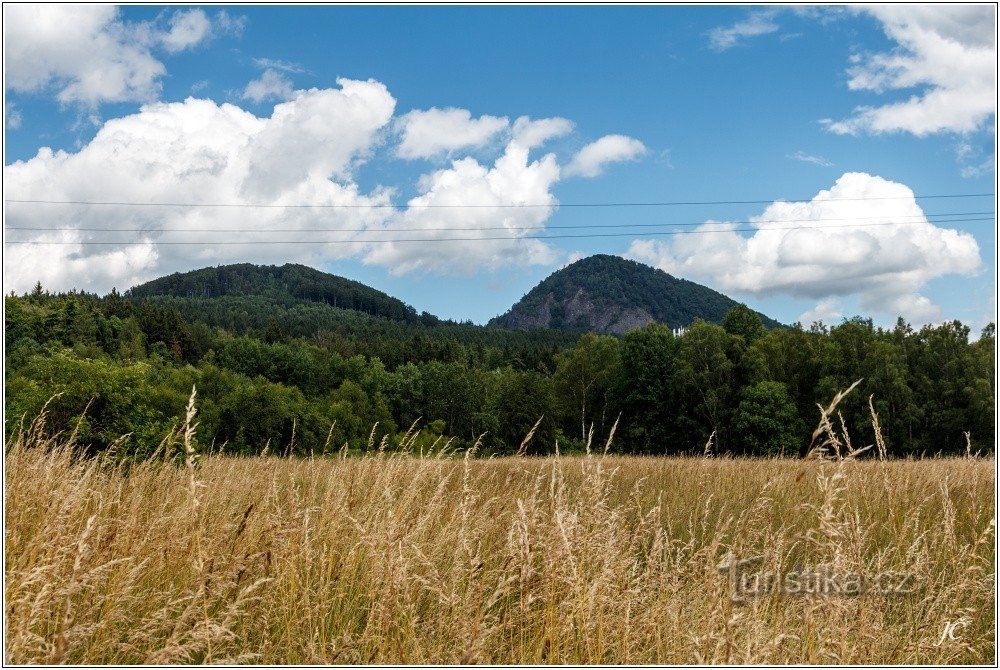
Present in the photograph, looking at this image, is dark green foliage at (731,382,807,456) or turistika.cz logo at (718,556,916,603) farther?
dark green foliage at (731,382,807,456)

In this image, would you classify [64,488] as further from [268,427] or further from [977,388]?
[268,427]

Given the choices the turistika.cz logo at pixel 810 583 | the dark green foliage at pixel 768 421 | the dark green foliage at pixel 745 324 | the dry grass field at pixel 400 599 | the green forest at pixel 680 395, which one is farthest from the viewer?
the dark green foliage at pixel 745 324

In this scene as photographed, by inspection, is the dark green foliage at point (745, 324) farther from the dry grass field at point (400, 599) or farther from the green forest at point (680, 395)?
the dry grass field at point (400, 599)

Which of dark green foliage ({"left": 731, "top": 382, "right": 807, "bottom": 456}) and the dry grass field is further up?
the dry grass field

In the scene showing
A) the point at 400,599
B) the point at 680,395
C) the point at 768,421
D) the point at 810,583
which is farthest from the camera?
A: the point at 680,395

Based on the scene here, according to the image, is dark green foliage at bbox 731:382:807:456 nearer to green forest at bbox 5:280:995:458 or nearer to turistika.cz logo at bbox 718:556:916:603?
green forest at bbox 5:280:995:458

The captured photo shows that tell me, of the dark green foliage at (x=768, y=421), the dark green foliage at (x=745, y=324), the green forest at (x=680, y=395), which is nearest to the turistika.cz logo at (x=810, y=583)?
the green forest at (x=680, y=395)

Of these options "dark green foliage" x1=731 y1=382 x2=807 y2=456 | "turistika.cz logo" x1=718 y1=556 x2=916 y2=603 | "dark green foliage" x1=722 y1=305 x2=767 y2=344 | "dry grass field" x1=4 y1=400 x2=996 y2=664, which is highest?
"dark green foliage" x1=722 y1=305 x2=767 y2=344

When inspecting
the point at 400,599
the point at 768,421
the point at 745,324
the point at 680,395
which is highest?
the point at 745,324

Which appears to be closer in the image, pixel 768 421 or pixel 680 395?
pixel 768 421

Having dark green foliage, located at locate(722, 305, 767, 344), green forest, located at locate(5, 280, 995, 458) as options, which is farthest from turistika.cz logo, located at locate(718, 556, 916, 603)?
dark green foliage, located at locate(722, 305, 767, 344)

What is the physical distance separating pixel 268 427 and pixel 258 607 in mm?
62459

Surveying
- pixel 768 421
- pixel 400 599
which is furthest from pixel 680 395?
pixel 400 599

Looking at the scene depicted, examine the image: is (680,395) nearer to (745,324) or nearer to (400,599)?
(745,324)
